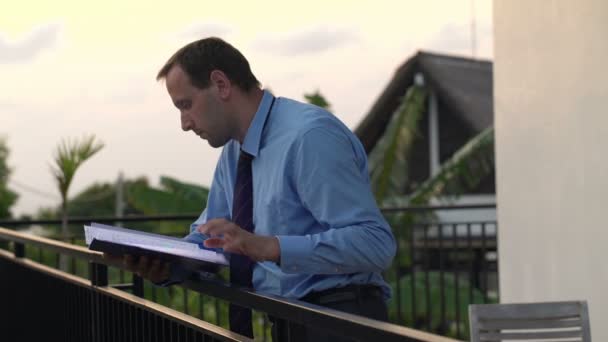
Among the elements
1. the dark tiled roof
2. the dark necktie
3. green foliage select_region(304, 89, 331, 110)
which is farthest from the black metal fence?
the dark tiled roof

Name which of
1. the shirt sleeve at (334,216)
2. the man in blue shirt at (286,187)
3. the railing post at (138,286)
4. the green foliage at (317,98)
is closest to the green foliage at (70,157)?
the green foliage at (317,98)

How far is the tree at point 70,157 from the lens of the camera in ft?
33.8

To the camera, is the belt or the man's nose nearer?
the belt

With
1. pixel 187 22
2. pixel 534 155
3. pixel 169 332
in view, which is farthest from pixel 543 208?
pixel 187 22

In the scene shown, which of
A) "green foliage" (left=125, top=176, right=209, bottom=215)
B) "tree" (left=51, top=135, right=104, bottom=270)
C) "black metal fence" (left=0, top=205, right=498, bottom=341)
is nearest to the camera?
"black metal fence" (left=0, top=205, right=498, bottom=341)

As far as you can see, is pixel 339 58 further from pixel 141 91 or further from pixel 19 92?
pixel 19 92

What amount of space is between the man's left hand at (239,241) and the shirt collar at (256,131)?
382mm

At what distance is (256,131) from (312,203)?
1.03 ft

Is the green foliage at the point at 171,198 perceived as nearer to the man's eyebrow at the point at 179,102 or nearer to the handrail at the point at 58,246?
the handrail at the point at 58,246

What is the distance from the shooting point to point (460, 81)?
84.4 feet

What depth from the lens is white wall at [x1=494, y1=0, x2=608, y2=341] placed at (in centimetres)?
502

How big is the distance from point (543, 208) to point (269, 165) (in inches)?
120

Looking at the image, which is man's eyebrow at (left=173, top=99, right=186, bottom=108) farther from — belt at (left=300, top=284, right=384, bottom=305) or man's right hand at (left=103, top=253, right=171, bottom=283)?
belt at (left=300, top=284, right=384, bottom=305)

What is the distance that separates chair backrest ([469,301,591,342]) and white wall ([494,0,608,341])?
149 cm
